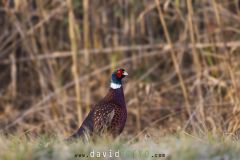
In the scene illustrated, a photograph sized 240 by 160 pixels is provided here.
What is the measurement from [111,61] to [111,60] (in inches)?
0.6

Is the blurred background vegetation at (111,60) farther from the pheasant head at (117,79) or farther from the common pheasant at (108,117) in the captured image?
the common pheasant at (108,117)

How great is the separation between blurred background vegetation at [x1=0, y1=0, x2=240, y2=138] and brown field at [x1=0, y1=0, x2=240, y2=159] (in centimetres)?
1

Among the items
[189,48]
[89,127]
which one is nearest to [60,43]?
[189,48]

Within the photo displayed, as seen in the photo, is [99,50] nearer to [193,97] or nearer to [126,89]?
[126,89]

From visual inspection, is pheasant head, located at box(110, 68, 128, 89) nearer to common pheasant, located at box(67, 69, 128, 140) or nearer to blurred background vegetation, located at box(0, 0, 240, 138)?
common pheasant, located at box(67, 69, 128, 140)

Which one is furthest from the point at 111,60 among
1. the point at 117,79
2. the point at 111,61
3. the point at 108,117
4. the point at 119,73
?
the point at 108,117

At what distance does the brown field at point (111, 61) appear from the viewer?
7.61 meters

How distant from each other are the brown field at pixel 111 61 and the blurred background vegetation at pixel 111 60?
13 mm

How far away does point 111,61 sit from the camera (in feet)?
27.2

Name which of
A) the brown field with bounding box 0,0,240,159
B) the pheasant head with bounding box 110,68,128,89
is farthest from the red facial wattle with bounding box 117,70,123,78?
the brown field with bounding box 0,0,240,159

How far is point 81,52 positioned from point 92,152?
15.1 ft

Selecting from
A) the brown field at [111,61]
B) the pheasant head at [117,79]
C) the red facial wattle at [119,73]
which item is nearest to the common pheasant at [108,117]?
the pheasant head at [117,79]

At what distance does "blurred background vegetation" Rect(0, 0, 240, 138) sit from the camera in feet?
25.0

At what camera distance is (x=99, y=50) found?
8.09 meters
